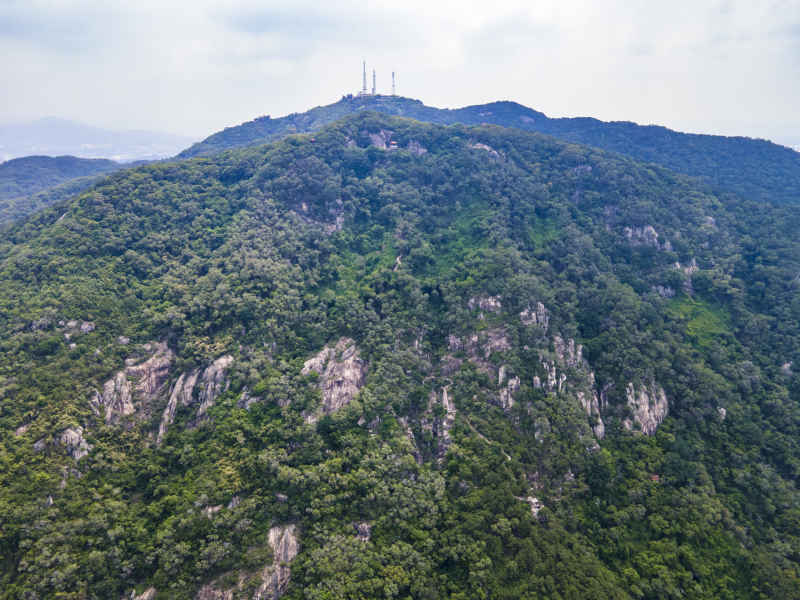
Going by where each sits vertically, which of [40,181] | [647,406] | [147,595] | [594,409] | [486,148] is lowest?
[147,595]

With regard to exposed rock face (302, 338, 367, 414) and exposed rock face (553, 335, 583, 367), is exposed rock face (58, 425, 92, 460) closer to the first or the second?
exposed rock face (302, 338, 367, 414)

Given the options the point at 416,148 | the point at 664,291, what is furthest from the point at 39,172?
the point at 664,291

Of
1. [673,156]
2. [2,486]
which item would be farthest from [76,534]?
[673,156]

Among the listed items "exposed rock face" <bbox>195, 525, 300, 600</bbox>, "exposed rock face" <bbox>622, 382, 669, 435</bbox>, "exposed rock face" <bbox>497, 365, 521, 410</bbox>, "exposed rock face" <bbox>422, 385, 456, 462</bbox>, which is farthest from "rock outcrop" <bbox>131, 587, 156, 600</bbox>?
"exposed rock face" <bbox>622, 382, 669, 435</bbox>

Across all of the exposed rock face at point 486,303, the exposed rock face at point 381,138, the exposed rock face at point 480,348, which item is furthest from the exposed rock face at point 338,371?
the exposed rock face at point 381,138

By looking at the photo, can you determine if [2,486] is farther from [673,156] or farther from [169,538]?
[673,156]

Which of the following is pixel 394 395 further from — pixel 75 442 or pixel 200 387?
pixel 75 442
